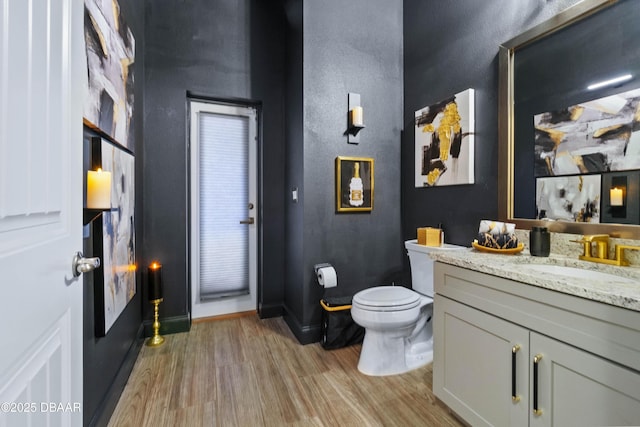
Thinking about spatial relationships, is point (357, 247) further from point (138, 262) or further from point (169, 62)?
point (169, 62)

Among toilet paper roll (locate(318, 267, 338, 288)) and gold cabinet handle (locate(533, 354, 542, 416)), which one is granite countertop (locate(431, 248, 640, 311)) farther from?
toilet paper roll (locate(318, 267, 338, 288))

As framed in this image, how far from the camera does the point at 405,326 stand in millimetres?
1821

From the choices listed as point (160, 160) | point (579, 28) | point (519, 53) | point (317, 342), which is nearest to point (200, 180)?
point (160, 160)

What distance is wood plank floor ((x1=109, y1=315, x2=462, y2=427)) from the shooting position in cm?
147

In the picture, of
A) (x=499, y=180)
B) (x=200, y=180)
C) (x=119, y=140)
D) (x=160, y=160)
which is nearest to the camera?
(x=119, y=140)

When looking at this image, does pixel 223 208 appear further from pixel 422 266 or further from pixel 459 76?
pixel 459 76

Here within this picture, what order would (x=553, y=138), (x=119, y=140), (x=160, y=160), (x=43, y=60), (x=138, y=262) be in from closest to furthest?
(x=43, y=60)
(x=553, y=138)
(x=119, y=140)
(x=138, y=262)
(x=160, y=160)

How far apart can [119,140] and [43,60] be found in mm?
1095

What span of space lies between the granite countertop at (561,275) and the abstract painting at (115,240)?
1.66 m

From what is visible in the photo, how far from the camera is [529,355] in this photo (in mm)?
1082

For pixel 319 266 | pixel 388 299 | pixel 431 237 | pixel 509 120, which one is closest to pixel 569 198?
pixel 509 120

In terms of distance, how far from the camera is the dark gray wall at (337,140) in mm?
2287

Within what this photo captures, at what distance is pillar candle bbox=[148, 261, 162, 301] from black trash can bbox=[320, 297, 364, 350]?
4.30 feet

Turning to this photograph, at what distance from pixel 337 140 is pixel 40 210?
1.98 meters
